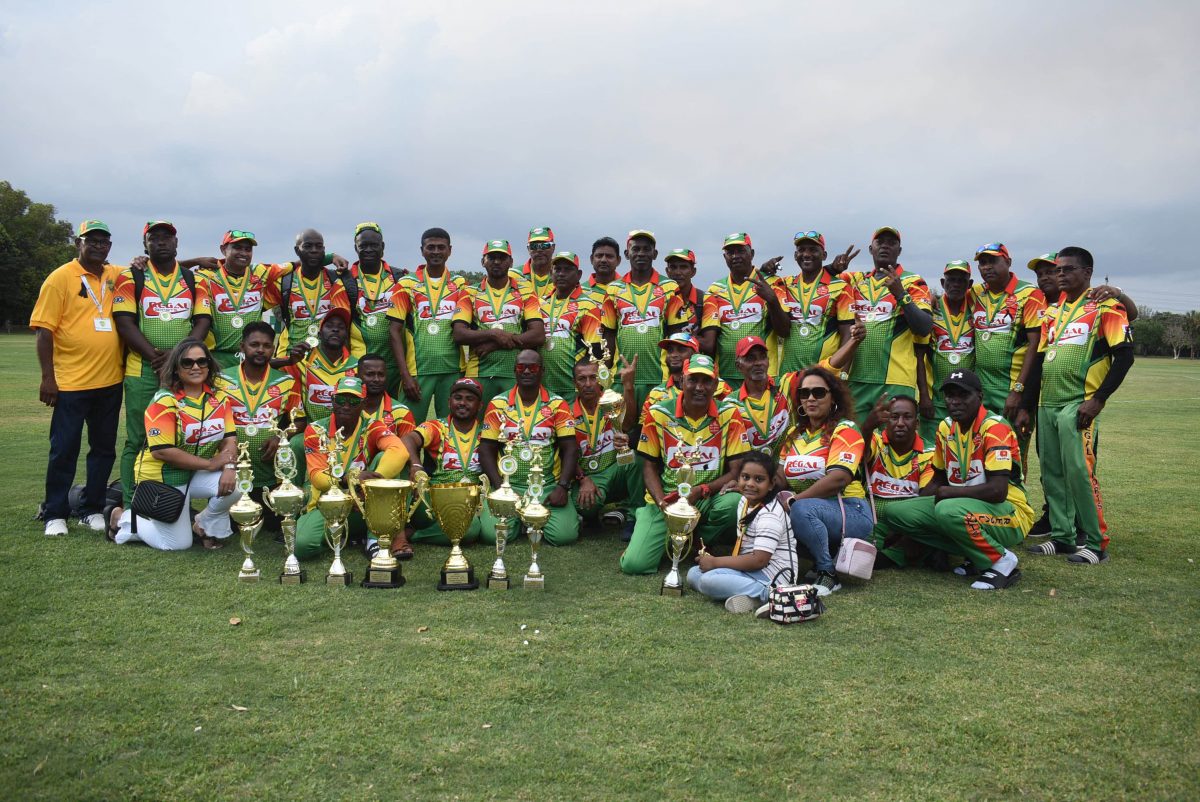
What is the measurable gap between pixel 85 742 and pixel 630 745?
235 centimetres

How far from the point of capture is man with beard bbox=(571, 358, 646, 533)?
7777mm

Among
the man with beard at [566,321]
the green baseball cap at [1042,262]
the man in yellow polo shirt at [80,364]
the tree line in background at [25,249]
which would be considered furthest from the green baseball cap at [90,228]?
the tree line in background at [25,249]

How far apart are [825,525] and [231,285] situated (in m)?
5.98

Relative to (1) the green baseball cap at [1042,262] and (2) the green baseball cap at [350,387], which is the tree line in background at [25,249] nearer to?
(1) the green baseball cap at [1042,262]

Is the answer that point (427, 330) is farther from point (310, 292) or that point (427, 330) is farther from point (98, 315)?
point (98, 315)

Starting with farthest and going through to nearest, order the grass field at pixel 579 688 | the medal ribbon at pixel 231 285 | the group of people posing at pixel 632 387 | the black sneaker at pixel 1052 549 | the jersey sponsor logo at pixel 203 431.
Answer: the medal ribbon at pixel 231 285
the black sneaker at pixel 1052 549
the jersey sponsor logo at pixel 203 431
the group of people posing at pixel 632 387
the grass field at pixel 579 688

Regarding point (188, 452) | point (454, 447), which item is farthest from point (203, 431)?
point (454, 447)

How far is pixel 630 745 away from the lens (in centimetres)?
362

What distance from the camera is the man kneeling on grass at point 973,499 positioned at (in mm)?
6094

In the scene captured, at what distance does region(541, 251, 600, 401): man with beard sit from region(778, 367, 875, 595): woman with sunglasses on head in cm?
250

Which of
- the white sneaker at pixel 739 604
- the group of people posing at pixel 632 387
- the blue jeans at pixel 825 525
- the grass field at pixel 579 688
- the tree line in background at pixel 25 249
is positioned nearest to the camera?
the grass field at pixel 579 688

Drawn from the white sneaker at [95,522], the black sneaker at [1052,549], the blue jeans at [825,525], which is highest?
Result: the blue jeans at [825,525]

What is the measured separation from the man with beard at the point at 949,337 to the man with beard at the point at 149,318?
22.7 feet

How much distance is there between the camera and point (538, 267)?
870cm
